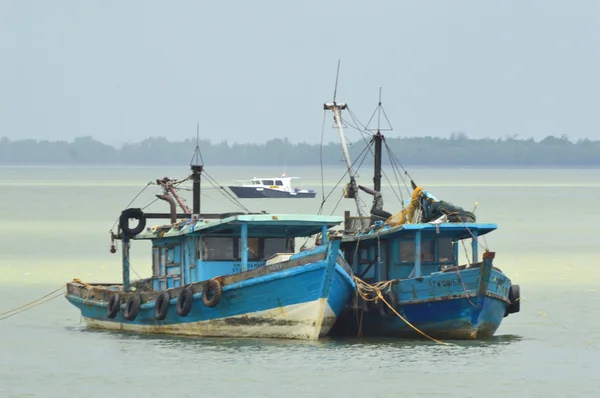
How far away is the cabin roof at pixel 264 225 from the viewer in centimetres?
3516

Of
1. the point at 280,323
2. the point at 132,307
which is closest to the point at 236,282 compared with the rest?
the point at 280,323

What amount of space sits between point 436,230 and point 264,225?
4.69 metres

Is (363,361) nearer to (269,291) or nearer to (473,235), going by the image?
(269,291)

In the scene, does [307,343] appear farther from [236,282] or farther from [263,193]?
[263,193]

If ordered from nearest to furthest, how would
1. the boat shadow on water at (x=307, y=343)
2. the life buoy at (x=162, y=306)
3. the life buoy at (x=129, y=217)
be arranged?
1. the boat shadow on water at (x=307, y=343)
2. the life buoy at (x=162, y=306)
3. the life buoy at (x=129, y=217)

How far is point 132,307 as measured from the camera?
3812 cm

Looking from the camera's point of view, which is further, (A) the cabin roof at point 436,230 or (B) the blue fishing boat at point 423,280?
(A) the cabin roof at point 436,230

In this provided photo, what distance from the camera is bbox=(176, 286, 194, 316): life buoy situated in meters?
35.8

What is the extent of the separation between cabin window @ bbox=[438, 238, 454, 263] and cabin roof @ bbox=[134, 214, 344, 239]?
122 inches

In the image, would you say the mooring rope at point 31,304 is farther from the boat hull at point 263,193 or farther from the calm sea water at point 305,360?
the boat hull at point 263,193

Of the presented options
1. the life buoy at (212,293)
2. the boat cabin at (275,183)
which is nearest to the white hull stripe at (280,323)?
the life buoy at (212,293)

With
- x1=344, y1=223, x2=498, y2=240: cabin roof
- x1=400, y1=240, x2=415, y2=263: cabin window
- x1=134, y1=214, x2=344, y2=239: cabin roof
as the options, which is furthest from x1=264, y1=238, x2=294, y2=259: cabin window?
x1=400, y1=240, x2=415, y2=263: cabin window

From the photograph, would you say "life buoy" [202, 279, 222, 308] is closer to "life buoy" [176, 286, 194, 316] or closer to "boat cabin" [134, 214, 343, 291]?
"life buoy" [176, 286, 194, 316]

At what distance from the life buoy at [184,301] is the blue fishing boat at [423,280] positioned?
4.25 metres
